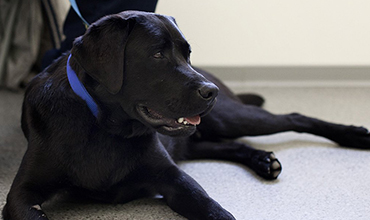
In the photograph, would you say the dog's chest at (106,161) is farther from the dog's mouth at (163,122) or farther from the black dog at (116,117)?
the dog's mouth at (163,122)

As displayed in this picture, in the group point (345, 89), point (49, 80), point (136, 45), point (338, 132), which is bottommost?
point (345, 89)

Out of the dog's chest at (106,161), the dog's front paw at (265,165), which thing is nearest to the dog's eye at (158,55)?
the dog's chest at (106,161)

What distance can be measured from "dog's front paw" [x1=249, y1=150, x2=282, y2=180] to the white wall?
4.13 ft

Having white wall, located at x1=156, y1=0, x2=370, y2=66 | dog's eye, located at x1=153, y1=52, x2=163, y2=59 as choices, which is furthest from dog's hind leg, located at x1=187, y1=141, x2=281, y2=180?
white wall, located at x1=156, y1=0, x2=370, y2=66

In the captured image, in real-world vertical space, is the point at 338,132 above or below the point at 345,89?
above

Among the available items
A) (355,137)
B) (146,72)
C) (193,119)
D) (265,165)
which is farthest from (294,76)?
(146,72)

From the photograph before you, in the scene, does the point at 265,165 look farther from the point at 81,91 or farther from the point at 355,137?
the point at 81,91

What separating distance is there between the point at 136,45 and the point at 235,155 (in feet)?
2.70

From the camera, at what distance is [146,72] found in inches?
53.7

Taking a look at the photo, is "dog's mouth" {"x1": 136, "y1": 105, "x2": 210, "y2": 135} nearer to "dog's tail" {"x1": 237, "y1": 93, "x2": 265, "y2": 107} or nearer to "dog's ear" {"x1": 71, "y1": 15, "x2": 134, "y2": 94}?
"dog's ear" {"x1": 71, "y1": 15, "x2": 134, "y2": 94}

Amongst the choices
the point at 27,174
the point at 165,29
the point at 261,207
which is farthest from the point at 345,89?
the point at 27,174

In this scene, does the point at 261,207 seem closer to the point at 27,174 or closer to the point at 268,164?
the point at 268,164

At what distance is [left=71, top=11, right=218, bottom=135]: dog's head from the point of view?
133 centimetres

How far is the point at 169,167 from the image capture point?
1544 mm
